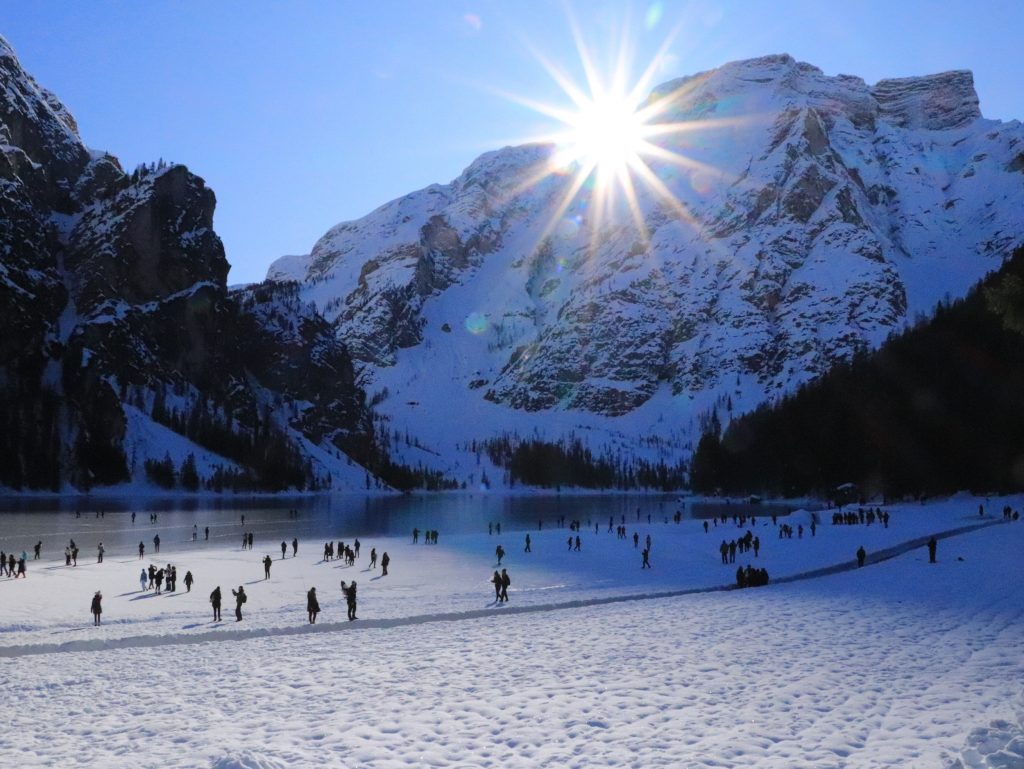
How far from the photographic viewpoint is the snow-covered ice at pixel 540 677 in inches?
460

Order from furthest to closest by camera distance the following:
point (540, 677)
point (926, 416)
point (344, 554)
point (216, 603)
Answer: point (926, 416) < point (344, 554) < point (216, 603) < point (540, 677)

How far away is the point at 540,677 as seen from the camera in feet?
54.0

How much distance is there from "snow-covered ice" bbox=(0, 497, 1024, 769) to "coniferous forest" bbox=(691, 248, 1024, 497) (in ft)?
198

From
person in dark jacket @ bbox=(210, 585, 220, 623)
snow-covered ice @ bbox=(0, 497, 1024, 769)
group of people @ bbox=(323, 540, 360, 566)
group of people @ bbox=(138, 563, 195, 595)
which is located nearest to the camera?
snow-covered ice @ bbox=(0, 497, 1024, 769)

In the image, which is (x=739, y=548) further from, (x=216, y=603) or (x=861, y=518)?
(x=216, y=603)

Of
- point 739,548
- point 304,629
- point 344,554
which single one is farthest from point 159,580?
point 739,548

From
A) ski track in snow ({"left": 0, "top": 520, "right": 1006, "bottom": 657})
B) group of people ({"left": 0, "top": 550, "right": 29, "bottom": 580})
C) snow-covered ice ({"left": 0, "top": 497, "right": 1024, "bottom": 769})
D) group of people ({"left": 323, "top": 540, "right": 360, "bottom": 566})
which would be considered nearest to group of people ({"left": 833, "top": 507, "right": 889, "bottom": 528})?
snow-covered ice ({"left": 0, "top": 497, "right": 1024, "bottom": 769})

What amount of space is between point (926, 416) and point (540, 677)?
318ft

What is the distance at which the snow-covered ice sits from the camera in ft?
38.3

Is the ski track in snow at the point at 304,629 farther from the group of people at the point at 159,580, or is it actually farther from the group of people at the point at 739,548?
the group of people at the point at 159,580

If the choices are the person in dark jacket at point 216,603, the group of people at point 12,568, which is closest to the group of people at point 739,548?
the person in dark jacket at point 216,603

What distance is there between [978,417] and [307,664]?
312 feet

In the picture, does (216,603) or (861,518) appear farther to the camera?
(861,518)

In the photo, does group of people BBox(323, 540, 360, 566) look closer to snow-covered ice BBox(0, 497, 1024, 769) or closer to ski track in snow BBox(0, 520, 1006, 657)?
snow-covered ice BBox(0, 497, 1024, 769)
